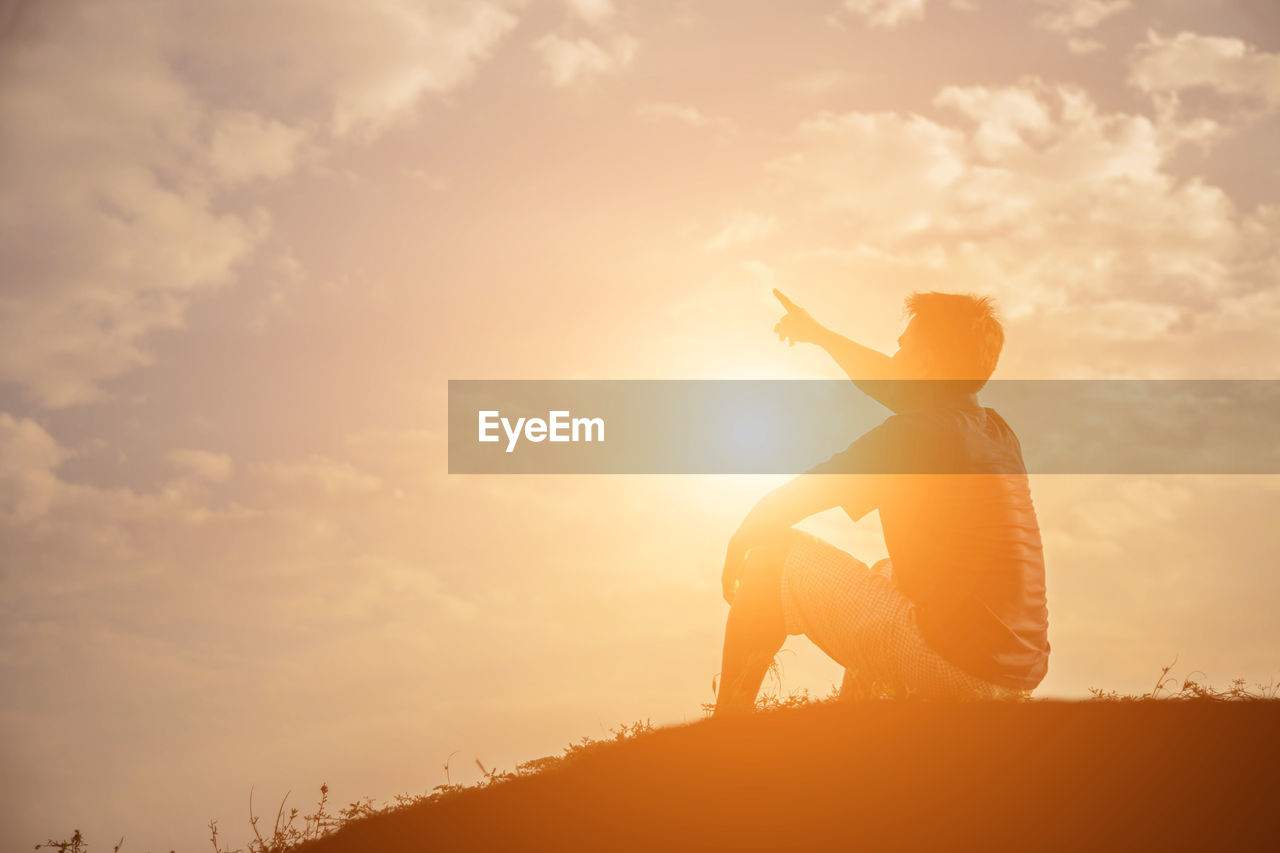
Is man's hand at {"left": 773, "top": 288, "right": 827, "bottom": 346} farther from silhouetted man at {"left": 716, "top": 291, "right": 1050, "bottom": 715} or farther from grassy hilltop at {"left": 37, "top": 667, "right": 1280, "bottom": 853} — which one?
grassy hilltop at {"left": 37, "top": 667, "right": 1280, "bottom": 853}

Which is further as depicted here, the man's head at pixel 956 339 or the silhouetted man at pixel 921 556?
the man's head at pixel 956 339

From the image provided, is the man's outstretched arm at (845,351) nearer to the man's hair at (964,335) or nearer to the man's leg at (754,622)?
the man's hair at (964,335)

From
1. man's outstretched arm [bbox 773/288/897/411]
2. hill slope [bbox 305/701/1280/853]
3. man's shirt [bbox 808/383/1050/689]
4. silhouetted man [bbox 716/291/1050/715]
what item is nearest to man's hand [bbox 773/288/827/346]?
man's outstretched arm [bbox 773/288/897/411]

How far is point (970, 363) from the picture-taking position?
5840 mm

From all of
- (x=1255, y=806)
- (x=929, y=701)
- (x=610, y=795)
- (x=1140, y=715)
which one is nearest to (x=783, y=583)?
(x=929, y=701)

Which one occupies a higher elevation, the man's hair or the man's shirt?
the man's hair

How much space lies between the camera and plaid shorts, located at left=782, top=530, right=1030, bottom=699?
18.6 feet

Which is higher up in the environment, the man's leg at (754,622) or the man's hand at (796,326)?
the man's hand at (796,326)

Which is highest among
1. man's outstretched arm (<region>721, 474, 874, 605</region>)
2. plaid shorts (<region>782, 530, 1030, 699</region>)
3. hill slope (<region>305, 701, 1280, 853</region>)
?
man's outstretched arm (<region>721, 474, 874, 605</region>)

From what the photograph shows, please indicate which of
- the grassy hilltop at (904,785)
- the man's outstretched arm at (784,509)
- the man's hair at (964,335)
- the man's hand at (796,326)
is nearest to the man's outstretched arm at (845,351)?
the man's hand at (796,326)

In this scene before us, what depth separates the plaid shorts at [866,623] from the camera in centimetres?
567

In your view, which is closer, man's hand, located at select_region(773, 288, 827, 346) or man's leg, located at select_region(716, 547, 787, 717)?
man's leg, located at select_region(716, 547, 787, 717)

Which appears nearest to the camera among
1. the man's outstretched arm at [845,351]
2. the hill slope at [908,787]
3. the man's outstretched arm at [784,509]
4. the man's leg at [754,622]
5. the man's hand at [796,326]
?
the hill slope at [908,787]

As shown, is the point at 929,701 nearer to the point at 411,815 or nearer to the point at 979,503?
the point at 979,503
